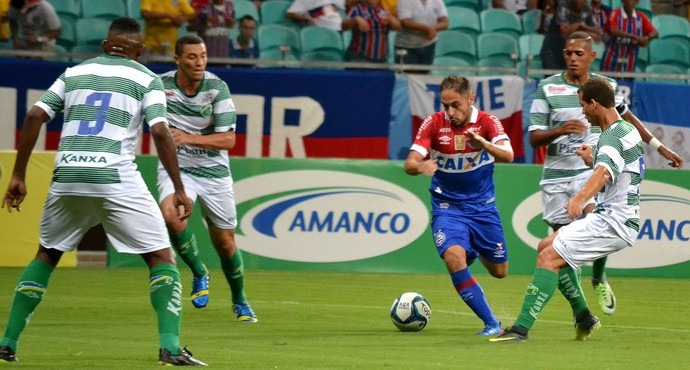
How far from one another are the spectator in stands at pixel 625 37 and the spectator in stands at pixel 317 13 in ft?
13.4

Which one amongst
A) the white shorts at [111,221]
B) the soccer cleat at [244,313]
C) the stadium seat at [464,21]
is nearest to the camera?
the white shorts at [111,221]

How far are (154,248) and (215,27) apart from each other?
1012 centimetres

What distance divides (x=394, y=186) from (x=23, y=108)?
496 centimetres

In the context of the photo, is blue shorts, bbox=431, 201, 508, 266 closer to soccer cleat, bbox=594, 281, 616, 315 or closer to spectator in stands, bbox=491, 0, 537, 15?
soccer cleat, bbox=594, 281, 616, 315

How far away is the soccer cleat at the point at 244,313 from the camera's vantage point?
34.8 ft

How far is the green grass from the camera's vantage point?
7969mm

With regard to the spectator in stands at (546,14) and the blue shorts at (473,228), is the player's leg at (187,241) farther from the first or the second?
the spectator in stands at (546,14)

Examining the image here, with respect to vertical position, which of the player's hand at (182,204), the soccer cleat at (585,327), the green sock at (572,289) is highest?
the player's hand at (182,204)

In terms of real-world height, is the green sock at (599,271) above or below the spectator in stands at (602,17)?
below

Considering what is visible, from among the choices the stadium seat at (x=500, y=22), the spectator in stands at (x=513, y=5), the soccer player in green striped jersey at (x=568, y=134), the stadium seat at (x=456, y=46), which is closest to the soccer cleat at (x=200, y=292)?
the soccer player in green striped jersey at (x=568, y=134)

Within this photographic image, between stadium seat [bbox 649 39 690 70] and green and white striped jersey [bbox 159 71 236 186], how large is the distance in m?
11.4

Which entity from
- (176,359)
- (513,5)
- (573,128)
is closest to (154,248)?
(176,359)

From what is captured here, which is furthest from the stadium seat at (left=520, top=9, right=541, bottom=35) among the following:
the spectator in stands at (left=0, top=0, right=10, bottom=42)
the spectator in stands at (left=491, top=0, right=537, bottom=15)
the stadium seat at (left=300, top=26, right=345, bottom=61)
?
the spectator in stands at (left=0, top=0, right=10, bottom=42)

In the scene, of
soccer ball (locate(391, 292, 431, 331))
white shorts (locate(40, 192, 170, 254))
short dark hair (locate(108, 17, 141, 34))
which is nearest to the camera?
white shorts (locate(40, 192, 170, 254))
